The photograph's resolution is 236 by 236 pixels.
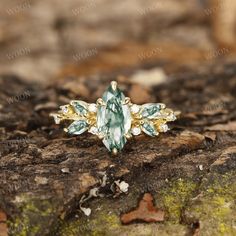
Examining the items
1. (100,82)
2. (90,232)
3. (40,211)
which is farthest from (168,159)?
(100,82)

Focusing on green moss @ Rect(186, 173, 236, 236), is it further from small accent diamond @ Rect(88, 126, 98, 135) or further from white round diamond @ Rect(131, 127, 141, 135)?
small accent diamond @ Rect(88, 126, 98, 135)

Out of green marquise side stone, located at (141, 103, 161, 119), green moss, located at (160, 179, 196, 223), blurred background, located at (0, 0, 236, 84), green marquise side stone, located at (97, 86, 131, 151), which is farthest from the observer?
blurred background, located at (0, 0, 236, 84)

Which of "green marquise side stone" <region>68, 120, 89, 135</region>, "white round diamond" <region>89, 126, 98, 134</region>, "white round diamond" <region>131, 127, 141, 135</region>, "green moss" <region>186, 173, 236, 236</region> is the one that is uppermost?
"green marquise side stone" <region>68, 120, 89, 135</region>

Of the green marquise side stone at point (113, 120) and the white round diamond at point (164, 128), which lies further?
the white round diamond at point (164, 128)

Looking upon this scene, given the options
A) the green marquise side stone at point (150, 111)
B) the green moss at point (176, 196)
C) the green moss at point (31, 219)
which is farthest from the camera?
the green marquise side stone at point (150, 111)

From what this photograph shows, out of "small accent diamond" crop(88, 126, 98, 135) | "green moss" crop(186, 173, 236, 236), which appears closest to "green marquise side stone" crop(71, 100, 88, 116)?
"small accent diamond" crop(88, 126, 98, 135)

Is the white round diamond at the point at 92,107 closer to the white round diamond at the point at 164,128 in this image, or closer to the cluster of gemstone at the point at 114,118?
the cluster of gemstone at the point at 114,118

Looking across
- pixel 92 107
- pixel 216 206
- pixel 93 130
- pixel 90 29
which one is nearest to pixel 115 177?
pixel 93 130

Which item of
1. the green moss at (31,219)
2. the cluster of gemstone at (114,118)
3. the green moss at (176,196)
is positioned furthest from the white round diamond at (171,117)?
the green moss at (31,219)

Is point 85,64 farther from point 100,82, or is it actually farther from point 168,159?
point 168,159
